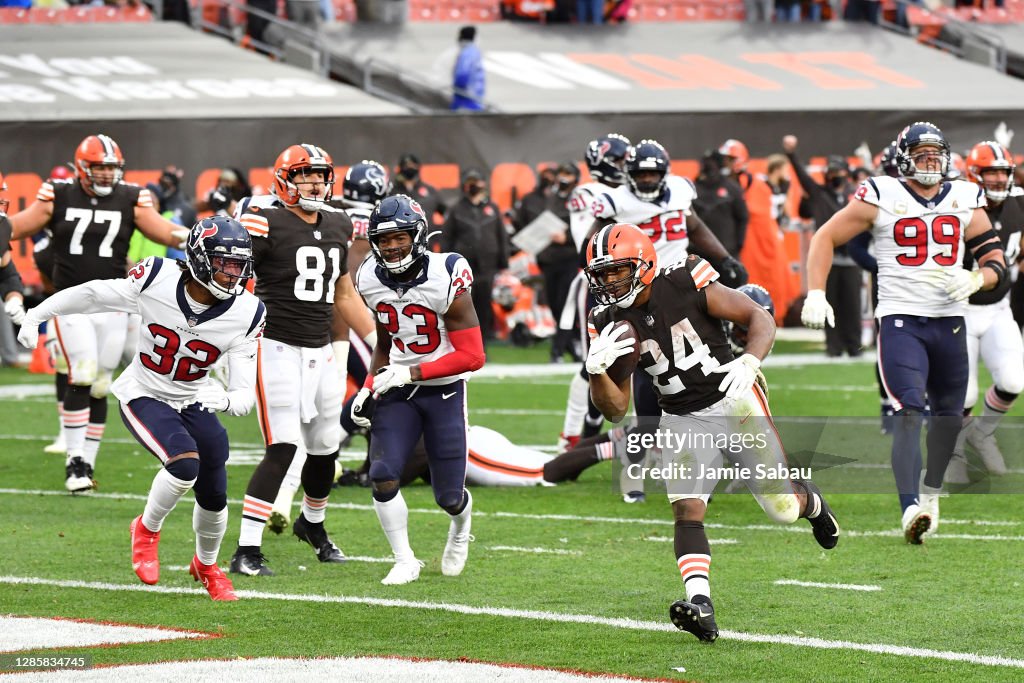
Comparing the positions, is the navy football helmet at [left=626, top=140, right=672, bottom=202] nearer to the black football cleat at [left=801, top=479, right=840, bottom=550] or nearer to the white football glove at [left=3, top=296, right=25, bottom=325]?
the black football cleat at [left=801, top=479, right=840, bottom=550]

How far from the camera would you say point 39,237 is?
50.0 ft

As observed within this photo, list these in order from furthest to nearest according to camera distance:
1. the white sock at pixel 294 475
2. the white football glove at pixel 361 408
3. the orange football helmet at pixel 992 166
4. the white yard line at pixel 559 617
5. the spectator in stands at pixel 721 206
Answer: the spectator in stands at pixel 721 206 < the orange football helmet at pixel 992 166 < the white sock at pixel 294 475 < the white football glove at pixel 361 408 < the white yard line at pixel 559 617

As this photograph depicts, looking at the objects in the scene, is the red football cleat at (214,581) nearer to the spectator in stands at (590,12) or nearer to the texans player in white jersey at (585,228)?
the texans player in white jersey at (585,228)

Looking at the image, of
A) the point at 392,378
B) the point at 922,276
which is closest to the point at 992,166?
the point at 922,276

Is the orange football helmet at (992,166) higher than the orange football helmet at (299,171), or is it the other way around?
the orange football helmet at (299,171)

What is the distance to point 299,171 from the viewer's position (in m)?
7.43

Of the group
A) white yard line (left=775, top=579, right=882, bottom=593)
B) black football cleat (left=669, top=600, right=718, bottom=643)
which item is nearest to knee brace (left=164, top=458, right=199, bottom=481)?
black football cleat (left=669, top=600, right=718, bottom=643)

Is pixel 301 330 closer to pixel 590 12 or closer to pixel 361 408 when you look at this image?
pixel 361 408

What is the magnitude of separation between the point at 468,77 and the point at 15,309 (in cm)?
1158

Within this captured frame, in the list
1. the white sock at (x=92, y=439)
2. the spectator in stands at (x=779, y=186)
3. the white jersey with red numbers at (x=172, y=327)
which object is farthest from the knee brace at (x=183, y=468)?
the spectator in stands at (x=779, y=186)

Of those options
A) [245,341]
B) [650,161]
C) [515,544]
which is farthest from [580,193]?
[245,341]

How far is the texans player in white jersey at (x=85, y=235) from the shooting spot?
9297mm

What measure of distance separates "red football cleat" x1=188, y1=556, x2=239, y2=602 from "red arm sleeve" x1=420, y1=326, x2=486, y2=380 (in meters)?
1.09

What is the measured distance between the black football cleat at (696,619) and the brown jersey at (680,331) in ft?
2.90
